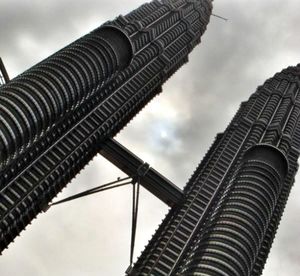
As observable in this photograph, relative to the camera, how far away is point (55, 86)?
105500 mm

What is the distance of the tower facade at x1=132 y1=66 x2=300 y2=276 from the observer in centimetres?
10812

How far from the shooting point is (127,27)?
175750 millimetres

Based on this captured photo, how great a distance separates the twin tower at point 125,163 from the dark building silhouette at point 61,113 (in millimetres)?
245

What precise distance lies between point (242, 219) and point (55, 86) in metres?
47.7

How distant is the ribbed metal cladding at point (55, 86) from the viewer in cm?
9562

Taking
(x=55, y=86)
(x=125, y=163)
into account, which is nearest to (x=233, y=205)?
(x=125, y=163)

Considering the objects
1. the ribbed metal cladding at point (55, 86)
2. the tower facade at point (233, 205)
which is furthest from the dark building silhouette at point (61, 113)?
the tower facade at point (233, 205)

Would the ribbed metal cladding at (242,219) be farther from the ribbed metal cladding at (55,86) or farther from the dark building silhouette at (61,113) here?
the ribbed metal cladding at (55,86)

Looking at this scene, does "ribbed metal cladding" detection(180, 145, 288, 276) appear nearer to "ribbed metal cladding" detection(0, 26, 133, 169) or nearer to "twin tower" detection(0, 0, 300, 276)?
"twin tower" detection(0, 0, 300, 276)

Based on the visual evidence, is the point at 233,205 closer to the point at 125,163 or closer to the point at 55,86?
the point at 125,163

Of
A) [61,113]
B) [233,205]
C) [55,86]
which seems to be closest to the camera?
[55,86]

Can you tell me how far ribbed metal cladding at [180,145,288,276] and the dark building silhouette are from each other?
126ft

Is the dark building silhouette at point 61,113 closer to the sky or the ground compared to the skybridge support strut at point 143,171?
closer to the ground

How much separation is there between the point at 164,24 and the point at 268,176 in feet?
289
